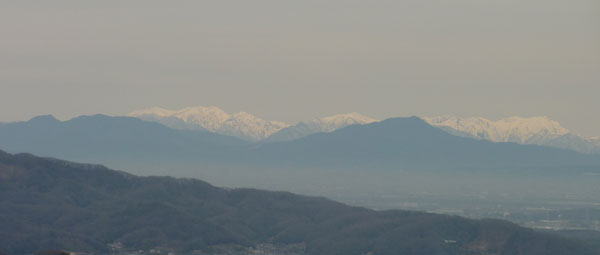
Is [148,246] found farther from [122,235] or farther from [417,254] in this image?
[417,254]

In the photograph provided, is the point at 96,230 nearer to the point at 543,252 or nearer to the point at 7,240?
the point at 7,240

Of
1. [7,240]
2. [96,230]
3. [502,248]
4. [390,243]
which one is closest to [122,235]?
[96,230]

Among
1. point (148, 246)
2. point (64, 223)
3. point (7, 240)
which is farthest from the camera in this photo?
point (64, 223)

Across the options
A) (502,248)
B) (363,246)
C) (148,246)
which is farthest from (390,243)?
(148,246)

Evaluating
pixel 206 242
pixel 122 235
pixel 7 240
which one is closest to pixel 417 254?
pixel 206 242

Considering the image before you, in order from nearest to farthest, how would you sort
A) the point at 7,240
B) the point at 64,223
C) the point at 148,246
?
1. the point at 7,240
2. the point at 148,246
3. the point at 64,223

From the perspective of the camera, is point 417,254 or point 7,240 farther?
point 417,254

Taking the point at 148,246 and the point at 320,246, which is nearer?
the point at 148,246
